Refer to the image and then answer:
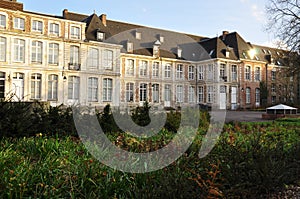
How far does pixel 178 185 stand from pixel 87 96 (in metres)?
25.7

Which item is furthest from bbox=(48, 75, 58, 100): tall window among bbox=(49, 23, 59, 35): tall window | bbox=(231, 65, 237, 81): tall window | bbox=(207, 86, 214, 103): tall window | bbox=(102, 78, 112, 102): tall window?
bbox=(231, 65, 237, 81): tall window

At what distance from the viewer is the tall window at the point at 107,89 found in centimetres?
2881

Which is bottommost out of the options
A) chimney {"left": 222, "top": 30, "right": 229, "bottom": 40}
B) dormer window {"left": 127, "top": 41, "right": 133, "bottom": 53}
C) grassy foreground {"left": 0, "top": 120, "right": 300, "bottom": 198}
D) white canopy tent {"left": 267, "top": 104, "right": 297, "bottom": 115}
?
grassy foreground {"left": 0, "top": 120, "right": 300, "bottom": 198}

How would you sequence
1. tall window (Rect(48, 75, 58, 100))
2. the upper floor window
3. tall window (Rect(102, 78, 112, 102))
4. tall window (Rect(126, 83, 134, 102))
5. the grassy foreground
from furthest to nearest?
tall window (Rect(126, 83, 134, 102)), tall window (Rect(102, 78, 112, 102)), the upper floor window, tall window (Rect(48, 75, 58, 100)), the grassy foreground

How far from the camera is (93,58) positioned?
92.5 feet

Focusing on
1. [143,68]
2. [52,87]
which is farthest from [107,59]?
[143,68]

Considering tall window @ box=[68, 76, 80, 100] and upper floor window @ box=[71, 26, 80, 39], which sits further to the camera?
upper floor window @ box=[71, 26, 80, 39]

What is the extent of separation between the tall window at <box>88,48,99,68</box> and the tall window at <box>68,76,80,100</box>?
1.98 metres

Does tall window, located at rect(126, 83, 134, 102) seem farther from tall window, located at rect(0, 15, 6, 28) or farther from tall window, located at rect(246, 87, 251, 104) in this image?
tall window, located at rect(246, 87, 251, 104)

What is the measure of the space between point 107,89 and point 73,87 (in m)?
3.41

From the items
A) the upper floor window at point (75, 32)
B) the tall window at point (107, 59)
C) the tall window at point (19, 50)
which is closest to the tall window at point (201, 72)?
the tall window at point (107, 59)

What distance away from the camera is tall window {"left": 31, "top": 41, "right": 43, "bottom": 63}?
25797 mm

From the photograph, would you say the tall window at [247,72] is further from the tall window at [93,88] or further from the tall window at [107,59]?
the tall window at [93,88]

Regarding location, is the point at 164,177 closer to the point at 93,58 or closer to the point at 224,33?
the point at 93,58
